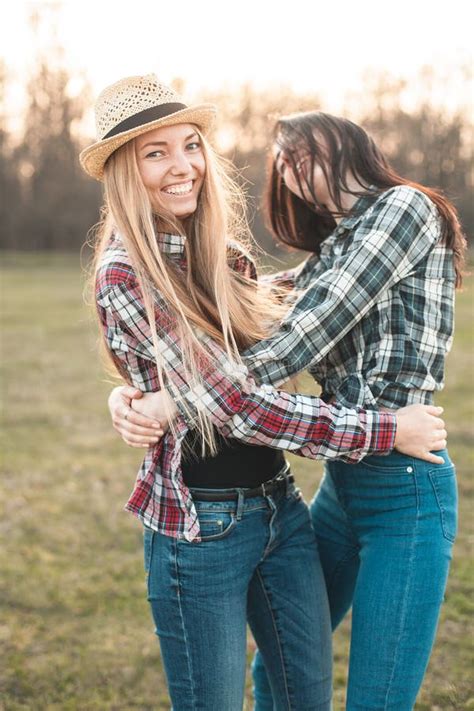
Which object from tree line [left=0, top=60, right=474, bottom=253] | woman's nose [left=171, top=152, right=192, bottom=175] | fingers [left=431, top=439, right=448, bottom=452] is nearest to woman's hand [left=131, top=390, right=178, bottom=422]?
woman's nose [left=171, top=152, right=192, bottom=175]

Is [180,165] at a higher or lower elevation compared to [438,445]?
higher

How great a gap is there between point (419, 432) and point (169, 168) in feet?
3.57

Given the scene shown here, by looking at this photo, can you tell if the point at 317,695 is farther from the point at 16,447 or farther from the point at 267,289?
the point at 16,447

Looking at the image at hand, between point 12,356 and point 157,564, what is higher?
point 157,564

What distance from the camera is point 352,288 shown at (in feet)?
7.64

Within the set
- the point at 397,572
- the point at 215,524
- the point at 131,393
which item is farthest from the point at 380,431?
the point at 131,393

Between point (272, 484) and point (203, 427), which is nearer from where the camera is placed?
point (203, 427)

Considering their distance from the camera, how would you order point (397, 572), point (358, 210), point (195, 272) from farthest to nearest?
point (358, 210) < point (195, 272) < point (397, 572)

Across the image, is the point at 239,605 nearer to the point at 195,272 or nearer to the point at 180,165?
the point at 195,272

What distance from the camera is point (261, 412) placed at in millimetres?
2219

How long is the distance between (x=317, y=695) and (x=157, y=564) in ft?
2.20

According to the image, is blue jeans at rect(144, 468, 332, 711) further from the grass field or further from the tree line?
the tree line

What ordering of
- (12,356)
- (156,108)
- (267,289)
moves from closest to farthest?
(156,108) → (267,289) → (12,356)

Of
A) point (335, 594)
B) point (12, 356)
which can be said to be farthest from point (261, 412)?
point (12, 356)
